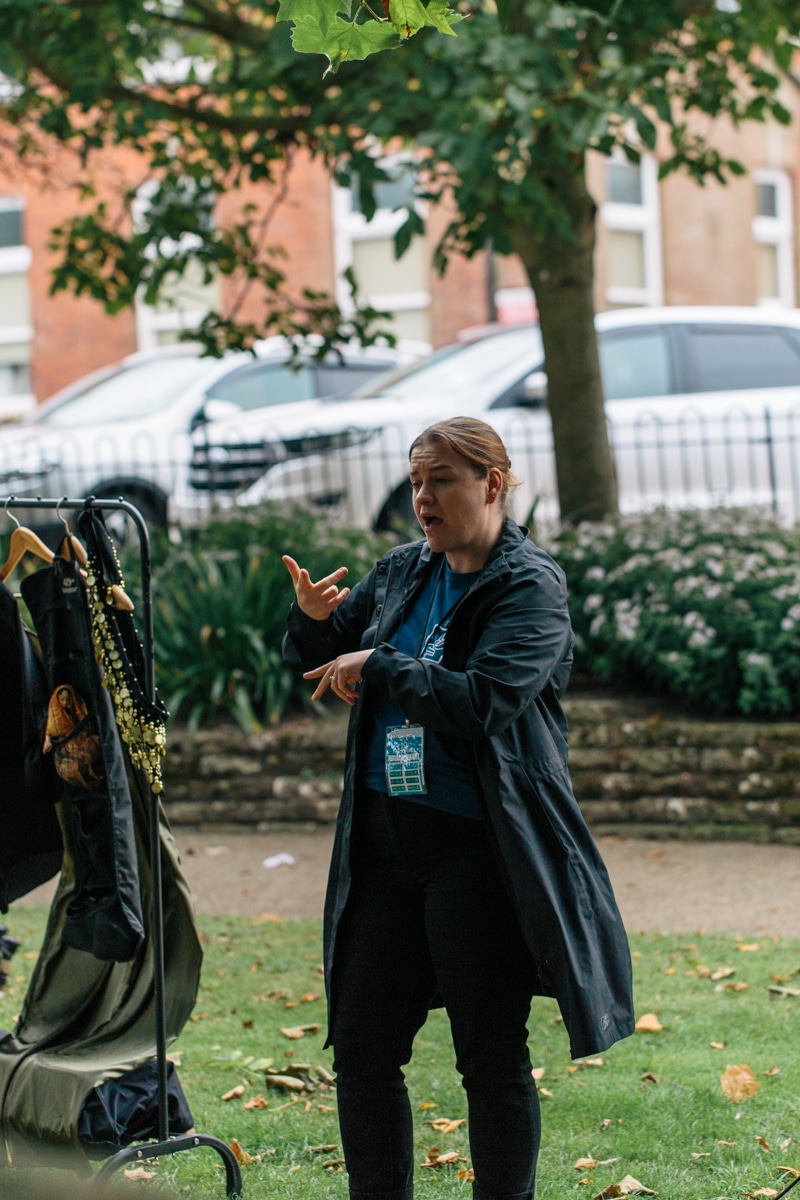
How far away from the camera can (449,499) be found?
2.85 meters

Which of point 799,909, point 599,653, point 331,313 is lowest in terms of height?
point 799,909

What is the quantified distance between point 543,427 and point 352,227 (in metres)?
11.1

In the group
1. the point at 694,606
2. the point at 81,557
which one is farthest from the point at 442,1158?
the point at 694,606

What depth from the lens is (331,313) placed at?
859 centimetres

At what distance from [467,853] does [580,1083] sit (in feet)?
5.18

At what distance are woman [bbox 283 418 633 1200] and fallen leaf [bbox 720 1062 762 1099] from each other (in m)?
1.19

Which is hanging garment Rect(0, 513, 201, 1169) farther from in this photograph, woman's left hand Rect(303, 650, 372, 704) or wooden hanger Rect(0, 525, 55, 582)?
woman's left hand Rect(303, 650, 372, 704)

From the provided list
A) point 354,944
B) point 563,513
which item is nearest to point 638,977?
point 354,944

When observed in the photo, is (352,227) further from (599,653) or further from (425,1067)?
(425,1067)

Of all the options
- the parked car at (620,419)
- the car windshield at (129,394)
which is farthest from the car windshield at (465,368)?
the car windshield at (129,394)

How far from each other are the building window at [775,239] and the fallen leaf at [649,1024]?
62.2ft

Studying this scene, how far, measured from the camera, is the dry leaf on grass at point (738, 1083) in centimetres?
376

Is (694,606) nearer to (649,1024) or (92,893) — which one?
(649,1024)

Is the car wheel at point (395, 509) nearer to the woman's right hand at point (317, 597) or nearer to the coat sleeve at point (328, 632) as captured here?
the coat sleeve at point (328, 632)
